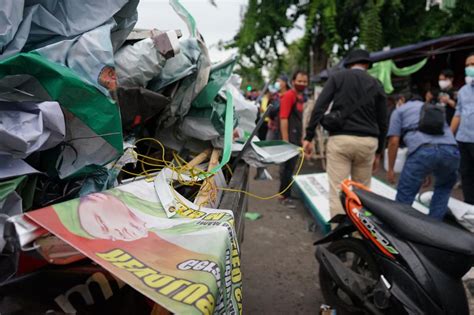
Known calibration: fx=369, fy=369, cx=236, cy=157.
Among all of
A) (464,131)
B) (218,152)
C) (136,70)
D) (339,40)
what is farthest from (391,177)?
(339,40)

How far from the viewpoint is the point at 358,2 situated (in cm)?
1055

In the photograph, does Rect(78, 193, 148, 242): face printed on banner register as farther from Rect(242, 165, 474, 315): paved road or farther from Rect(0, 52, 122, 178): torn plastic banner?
Rect(242, 165, 474, 315): paved road

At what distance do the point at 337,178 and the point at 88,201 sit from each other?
2.96m

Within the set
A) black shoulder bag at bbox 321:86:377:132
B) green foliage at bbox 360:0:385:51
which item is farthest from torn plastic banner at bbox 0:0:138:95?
green foliage at bbox 360:0:385:51

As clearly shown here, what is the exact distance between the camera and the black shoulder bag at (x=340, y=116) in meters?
3.56

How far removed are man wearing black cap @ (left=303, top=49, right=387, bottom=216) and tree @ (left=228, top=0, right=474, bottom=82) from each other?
6.85 m

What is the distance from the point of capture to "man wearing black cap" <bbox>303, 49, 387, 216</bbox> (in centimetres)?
357

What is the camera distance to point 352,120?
359 centimetres

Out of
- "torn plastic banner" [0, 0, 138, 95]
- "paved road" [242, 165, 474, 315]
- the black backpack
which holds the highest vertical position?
"torn plastic banner" [0, 0, 138, 95]

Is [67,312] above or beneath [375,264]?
above

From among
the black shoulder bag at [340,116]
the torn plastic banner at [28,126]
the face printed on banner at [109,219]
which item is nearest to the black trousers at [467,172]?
the black shoulder bag at [340,116]

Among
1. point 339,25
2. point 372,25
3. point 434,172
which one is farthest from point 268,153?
point 339,25

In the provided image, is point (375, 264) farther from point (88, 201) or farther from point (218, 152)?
point (88, 201)

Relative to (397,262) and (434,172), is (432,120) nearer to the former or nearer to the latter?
(434,172)
